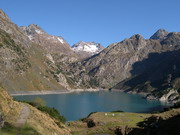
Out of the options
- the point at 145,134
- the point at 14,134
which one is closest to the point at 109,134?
the point at 145,134

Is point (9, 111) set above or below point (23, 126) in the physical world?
above

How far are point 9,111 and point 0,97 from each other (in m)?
3.37

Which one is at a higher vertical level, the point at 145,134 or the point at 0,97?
the point at 0,97

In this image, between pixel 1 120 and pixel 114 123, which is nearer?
pixel 1 120

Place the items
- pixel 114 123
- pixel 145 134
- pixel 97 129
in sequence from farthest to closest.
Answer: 1. pixel 114 123
2. pixel 97 129
3. pixel 145 134

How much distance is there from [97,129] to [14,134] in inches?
1905

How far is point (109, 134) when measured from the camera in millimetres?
74938

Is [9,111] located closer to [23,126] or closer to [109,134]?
[23,126]

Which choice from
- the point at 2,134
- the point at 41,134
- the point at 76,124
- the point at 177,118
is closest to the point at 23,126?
the point at 41,134

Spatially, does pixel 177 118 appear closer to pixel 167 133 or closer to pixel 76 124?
pixel 167 133

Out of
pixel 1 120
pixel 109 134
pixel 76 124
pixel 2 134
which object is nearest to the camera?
pixel 2 134

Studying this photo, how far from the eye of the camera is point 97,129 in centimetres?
8025

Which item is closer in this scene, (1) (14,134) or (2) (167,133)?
(1) (14,134)

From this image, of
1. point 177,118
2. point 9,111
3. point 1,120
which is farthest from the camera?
point 177,118
